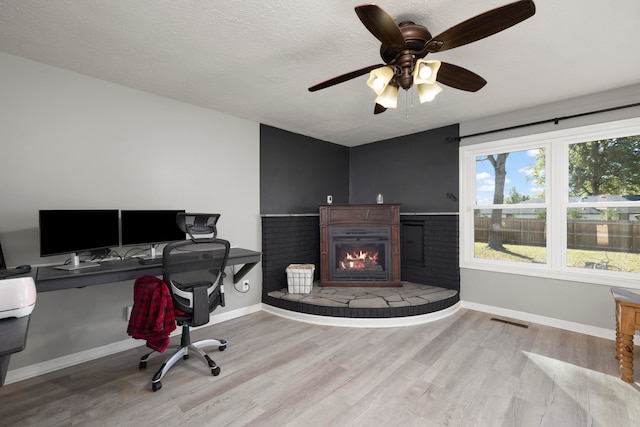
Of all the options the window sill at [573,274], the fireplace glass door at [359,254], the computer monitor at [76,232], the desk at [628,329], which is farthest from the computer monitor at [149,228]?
the desk at [628,329]

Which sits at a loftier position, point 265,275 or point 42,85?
point 42,85

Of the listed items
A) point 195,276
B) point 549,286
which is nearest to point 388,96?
point 195,276

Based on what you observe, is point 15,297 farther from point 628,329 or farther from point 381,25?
point 628,329

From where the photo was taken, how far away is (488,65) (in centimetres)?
240

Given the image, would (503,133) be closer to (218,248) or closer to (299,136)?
(299,136)

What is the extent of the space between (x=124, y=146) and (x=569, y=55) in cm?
387

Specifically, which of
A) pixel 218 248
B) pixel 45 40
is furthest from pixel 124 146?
pixel 218 248

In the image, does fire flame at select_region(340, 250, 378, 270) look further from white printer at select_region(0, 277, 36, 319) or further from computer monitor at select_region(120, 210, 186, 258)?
white printer at select_region(0, 277, 36, 319)

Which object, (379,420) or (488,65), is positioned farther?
(488,65)

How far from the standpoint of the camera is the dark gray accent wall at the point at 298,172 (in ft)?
13.1

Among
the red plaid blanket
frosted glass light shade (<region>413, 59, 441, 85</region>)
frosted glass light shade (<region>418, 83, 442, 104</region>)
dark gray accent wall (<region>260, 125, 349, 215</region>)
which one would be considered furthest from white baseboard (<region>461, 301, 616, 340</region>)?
the red plaid blanket

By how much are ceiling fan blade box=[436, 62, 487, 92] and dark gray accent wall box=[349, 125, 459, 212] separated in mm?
2039

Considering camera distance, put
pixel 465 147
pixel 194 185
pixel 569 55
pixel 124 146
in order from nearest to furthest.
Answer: pixel 569 55, pixel 124 146, pixel 194 185, pixel 465 147

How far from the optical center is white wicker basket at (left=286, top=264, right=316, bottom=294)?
372 cm
